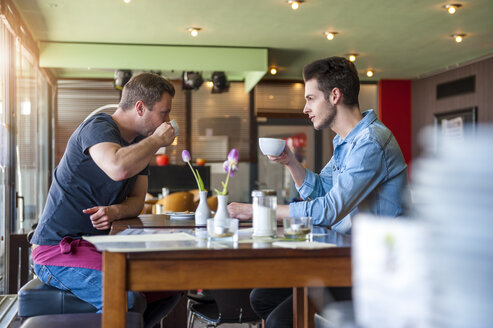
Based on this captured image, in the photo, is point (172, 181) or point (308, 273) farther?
point (172, 181)

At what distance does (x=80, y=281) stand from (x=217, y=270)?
2.55 ft

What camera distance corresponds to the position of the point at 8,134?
5.19m

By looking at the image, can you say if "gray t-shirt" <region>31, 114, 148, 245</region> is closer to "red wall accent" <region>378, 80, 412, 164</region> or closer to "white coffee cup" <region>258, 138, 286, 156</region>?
"white coffee cup" <region>258, 138, 286, 156</region>

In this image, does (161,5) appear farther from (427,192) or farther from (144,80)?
(427,192)

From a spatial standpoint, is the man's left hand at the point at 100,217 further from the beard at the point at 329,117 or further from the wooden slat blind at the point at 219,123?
the wooden slat blind at the point at 219,123

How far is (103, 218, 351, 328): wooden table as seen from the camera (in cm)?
139

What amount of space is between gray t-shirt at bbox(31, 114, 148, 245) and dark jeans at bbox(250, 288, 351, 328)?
2.38 ft

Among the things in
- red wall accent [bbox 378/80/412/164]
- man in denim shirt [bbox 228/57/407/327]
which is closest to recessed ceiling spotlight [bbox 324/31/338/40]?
red wall accent [bbox 378/80/412/164]

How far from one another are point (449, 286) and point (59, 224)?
1828 mm

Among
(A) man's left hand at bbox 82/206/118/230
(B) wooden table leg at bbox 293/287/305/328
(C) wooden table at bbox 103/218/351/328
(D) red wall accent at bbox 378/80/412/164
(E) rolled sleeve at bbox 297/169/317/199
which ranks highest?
(D) red wall accent at bbox 378/80/412/164

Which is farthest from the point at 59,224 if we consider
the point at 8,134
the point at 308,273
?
the point at 8,134

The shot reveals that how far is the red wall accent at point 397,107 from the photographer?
32.4ft

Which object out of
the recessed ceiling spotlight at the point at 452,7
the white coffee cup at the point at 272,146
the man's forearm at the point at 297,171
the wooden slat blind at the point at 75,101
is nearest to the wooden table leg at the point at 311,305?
the white coffee cup at the point at 272,146

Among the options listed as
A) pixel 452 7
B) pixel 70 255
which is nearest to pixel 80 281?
pixel 70 255
